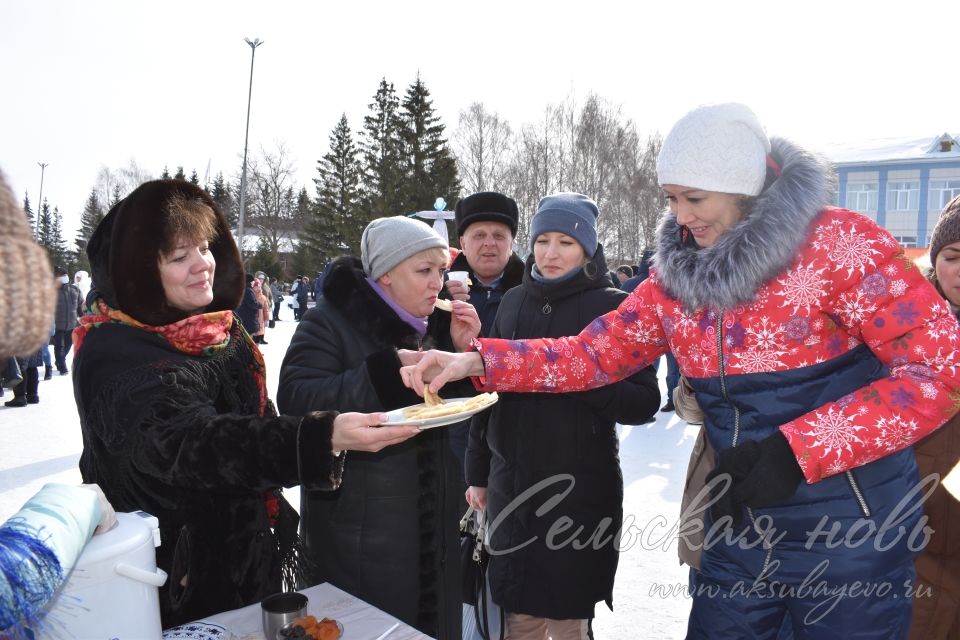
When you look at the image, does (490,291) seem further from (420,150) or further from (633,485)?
(420,150)

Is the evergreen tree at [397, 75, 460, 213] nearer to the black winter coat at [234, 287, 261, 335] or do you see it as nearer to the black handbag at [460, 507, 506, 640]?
the black winter coat at [234, 287, 261, 335]

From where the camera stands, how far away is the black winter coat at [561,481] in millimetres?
2584

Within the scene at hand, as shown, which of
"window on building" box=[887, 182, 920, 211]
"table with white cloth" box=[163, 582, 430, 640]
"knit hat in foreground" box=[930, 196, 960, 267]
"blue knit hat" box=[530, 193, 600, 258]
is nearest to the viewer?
"table with white cloth" box=[163, 582, 430, 640]

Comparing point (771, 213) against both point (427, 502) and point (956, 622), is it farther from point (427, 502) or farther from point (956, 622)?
point (956, 622)

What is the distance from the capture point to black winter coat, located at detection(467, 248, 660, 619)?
8.48ft

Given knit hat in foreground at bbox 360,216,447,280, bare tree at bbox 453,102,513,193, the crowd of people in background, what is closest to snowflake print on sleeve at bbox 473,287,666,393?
the crowd of people in background

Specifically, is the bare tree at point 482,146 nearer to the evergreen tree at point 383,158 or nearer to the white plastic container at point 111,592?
the evergreen tree at point 383,158

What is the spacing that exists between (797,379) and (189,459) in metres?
1.59

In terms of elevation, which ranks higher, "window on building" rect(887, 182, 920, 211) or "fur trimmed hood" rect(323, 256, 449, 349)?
"window on building" rect(887, 182, 920, 211)

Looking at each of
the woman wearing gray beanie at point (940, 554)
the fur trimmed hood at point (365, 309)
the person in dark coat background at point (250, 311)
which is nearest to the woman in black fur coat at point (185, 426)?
the fur trimmed hood at point (365, 309)

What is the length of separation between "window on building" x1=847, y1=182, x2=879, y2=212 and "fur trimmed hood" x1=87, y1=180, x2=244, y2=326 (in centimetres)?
4306

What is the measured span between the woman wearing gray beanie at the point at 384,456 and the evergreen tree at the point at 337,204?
123ft

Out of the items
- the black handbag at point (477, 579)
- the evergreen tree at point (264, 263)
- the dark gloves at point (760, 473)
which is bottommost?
the black handbag at point (477, 579)

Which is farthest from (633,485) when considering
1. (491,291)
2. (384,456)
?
(384,456)
